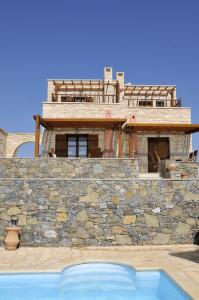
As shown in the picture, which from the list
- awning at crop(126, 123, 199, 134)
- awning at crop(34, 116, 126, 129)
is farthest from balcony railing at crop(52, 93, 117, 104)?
awning at crop(126, 123, 199, 134)

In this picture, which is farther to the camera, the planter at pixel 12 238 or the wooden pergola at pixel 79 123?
the wooden pergola at pixel 79 123

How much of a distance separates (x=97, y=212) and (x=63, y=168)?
519 centimetres

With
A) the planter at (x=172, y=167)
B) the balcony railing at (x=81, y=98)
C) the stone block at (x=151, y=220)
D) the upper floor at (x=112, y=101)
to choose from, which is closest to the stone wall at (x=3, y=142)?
the upper floor at (x=112, y=101)

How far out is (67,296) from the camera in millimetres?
6152

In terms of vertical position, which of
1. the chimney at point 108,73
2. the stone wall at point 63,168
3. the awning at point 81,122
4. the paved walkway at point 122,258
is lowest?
the paved walkway at point 122,258

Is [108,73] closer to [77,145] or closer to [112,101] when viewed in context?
[112,101]

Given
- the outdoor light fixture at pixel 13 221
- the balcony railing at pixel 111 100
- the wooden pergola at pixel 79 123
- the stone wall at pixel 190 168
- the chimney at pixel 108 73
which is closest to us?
the outdoor light fixture at pixel 13 221

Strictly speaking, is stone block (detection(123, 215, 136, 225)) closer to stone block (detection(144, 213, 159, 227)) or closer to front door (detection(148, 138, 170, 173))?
stone block (detection(144, 213, 159, 227))

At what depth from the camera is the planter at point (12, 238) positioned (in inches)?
360

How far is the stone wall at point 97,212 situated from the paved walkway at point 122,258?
38 centimetres

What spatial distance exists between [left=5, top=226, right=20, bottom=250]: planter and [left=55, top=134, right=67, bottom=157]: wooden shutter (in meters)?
9.86

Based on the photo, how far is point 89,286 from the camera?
6.61 metres

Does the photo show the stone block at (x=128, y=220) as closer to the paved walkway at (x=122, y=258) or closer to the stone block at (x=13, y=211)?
the paved walkway at (x=122, y=258)

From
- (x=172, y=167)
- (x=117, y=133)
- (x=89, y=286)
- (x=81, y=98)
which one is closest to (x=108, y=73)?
(x=81, y=98)
